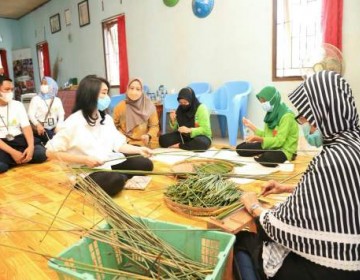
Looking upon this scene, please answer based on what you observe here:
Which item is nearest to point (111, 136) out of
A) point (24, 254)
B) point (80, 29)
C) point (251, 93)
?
point (24, 254)

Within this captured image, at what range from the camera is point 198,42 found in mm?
4496

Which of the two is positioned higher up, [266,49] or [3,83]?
[266,49]

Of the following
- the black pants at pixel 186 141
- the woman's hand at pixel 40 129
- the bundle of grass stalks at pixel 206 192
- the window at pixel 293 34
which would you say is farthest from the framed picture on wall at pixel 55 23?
the bundle of grass stalks at pixel 206 192

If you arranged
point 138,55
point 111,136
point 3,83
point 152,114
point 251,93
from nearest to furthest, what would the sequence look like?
point 111,136
point 3,83
point 152,114
point 251,93
point 138,55

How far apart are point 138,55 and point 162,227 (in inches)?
188

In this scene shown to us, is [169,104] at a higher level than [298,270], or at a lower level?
higher

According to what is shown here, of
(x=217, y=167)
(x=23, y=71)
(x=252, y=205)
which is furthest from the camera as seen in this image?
(x=23, y=71)

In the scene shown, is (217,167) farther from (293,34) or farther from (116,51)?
(116,51)

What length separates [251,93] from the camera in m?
4.00

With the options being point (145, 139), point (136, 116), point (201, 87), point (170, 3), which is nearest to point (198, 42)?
point (201, 87)

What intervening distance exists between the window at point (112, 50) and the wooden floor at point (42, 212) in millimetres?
3629

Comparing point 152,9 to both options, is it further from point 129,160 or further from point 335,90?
point 335,90

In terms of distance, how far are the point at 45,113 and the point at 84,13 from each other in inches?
148

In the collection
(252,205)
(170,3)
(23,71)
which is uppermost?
(170,3)
